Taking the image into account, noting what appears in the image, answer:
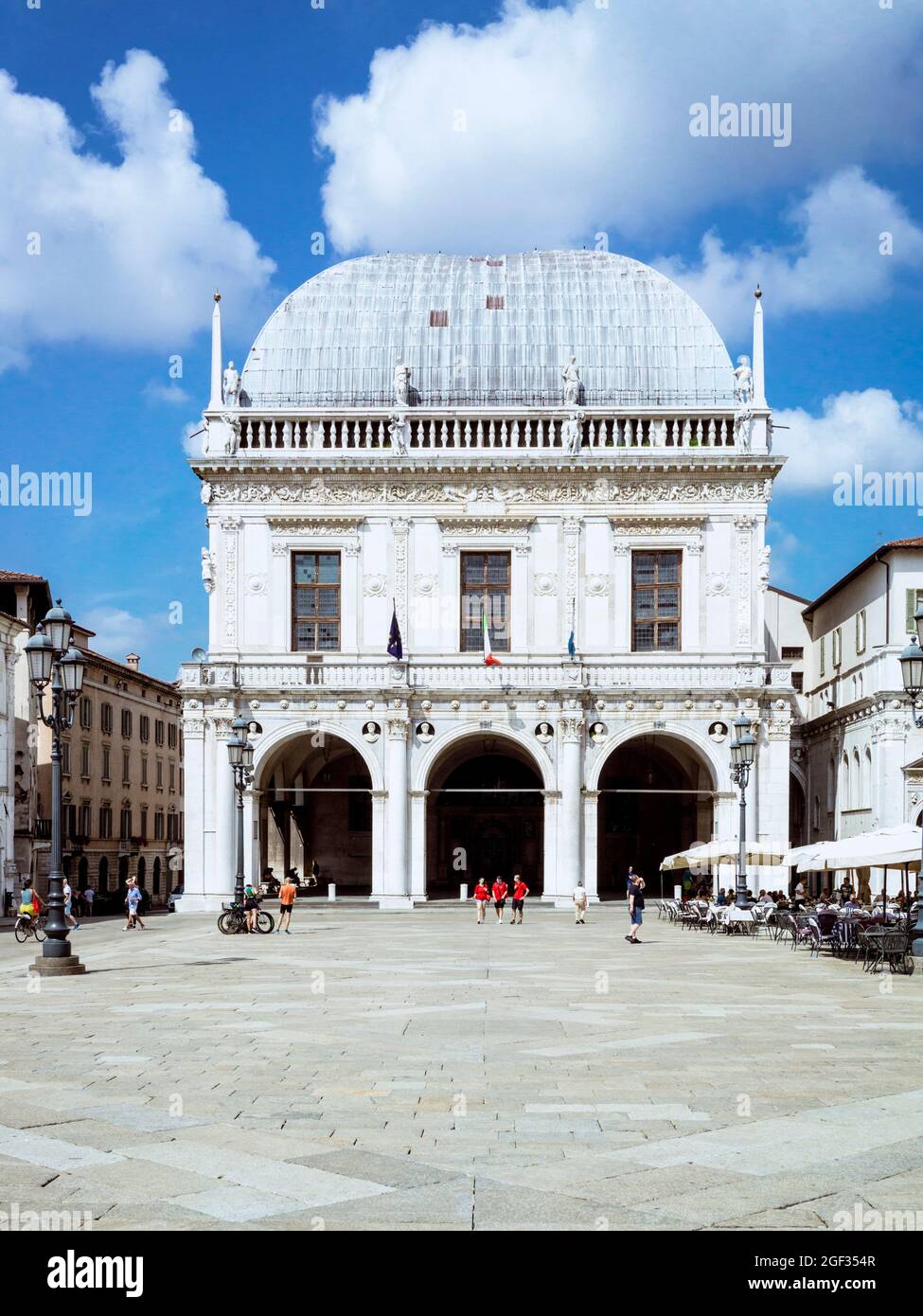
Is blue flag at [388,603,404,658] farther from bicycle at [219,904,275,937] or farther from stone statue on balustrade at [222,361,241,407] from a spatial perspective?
bicycle at [219,904,275,937]

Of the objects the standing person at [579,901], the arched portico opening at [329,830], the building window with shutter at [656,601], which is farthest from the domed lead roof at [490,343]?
the standing person at [579,901]

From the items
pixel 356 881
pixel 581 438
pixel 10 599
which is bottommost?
pixel 356 881

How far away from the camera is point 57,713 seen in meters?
25.9

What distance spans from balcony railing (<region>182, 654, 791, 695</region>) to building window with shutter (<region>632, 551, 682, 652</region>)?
1547mm

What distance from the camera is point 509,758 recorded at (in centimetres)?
6456

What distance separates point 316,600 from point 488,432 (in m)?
9.06

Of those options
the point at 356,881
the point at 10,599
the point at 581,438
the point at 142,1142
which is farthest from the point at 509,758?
the point at 142,1142

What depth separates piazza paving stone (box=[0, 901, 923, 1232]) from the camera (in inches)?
351

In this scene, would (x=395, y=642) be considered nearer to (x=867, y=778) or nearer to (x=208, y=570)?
(x=208, y=570)

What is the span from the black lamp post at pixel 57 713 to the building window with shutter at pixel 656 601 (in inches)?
1269

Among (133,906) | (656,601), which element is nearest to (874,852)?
(133,906)

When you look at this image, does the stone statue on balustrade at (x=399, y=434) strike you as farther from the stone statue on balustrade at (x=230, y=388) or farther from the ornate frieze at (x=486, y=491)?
the stone statue on balustrade at (x=230, y=388)
